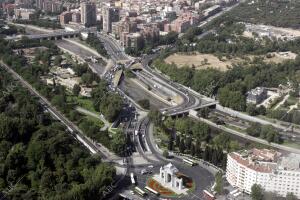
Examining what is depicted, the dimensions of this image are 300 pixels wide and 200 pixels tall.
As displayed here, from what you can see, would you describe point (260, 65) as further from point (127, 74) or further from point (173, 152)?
point (173, 152)

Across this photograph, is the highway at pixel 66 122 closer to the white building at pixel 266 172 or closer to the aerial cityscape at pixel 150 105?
the aerial cityscape at pixel 150 105

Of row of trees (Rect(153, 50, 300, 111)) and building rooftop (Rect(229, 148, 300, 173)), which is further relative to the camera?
row of trees (Rect(153, 50, 300, 111))

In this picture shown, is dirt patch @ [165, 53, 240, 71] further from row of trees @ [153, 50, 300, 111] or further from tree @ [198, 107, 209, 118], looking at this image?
tree @ [198, 107, 209, 118]

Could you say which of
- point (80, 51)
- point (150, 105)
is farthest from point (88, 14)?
point (150, 105)

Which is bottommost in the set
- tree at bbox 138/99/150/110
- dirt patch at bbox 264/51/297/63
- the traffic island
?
the traffic island

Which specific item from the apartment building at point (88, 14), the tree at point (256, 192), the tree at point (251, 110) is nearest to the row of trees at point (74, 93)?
the tree at point (256, 192)

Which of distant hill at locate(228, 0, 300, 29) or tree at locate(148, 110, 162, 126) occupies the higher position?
distant hill at locate(228, 0, 300, 29)

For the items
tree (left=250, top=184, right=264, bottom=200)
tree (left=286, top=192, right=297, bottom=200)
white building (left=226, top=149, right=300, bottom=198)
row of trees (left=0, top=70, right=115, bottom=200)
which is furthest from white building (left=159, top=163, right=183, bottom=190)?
tree (left=286, top=192, right=297, bottom=200)
